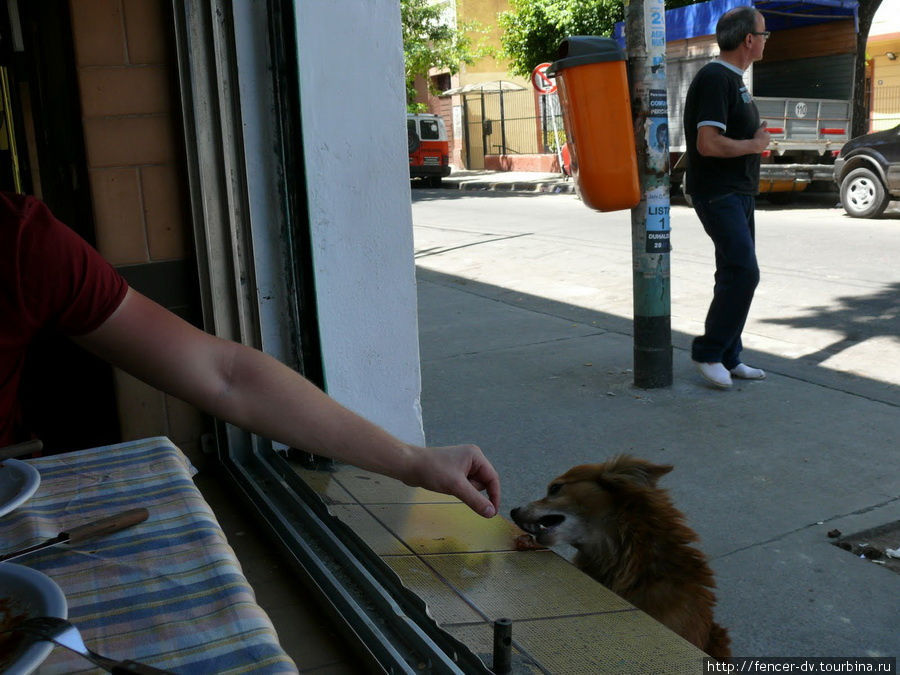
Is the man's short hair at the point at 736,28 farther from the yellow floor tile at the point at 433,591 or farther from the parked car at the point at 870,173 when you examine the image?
the parked car at the point at 870,173

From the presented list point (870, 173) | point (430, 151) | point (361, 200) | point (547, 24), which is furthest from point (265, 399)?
point (430, 151)

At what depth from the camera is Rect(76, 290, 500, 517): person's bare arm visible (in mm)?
1568

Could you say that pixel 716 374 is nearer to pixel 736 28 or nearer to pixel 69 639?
pixel 736 28

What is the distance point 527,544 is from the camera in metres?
2.85

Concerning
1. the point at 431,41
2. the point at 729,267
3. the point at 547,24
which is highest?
the point at 431,41

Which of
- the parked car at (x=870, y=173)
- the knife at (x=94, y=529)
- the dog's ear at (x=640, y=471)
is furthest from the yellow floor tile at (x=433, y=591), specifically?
the parked car at (x=870, y=173)

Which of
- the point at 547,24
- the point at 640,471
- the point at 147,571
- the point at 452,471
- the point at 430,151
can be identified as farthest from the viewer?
the point at 430,151

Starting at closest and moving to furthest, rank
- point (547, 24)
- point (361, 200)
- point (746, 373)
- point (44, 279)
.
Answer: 1. point (44, 279)
2. point (361, 200)
3. point (746, 373)
4. point (547, 24)

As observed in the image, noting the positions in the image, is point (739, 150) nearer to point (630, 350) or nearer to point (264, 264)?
point (630, 350)

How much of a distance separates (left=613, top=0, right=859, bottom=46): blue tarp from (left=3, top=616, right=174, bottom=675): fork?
1617 centimetres

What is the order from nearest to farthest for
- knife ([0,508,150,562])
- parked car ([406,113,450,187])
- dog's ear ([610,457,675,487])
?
1. knife ([0,508,150,562])
2. dog's ear ([610,457,675,487])
3. parked car ([406,113,450,187])

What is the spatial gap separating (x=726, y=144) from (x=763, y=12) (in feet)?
42.7

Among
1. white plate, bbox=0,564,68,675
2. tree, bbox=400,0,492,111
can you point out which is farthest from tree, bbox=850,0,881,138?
white plate, bbox=0,564,68,675

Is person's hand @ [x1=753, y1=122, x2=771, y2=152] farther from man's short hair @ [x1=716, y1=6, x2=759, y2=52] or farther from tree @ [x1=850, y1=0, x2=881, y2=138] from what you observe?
tree @ [x1=850, y1=0, x2=881, y2=138]
